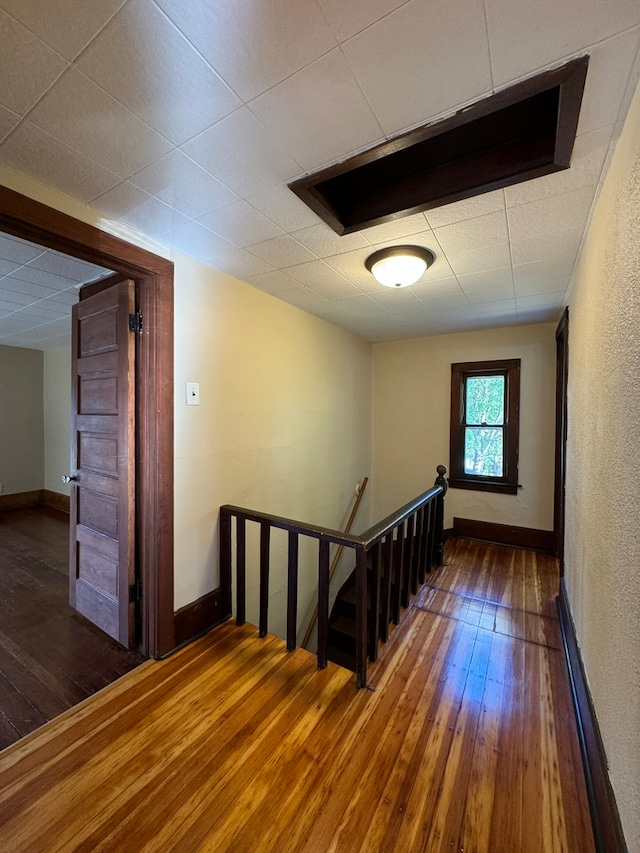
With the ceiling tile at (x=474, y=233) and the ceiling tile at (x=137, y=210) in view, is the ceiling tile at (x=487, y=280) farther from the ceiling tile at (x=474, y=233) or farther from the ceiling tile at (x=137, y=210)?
the ceiling tile at (x=137, y=210)

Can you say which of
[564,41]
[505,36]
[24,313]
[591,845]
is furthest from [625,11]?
[24,313]

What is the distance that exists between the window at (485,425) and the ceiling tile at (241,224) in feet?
9.53

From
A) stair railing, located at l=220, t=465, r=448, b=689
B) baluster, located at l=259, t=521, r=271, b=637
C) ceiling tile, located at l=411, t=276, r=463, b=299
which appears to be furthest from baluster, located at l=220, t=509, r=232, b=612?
ceiling tile, located at l=411, t=276, r=463, b=299

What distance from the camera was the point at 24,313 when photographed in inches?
136

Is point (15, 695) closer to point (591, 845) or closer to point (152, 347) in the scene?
point (152, 347)

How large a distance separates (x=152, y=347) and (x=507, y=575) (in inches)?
131

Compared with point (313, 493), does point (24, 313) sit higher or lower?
higher

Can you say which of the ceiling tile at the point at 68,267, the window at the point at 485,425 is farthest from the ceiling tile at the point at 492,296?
the ceiling tile at the point at 68,267

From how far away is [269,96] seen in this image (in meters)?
1.04

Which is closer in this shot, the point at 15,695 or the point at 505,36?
the point at 505,36

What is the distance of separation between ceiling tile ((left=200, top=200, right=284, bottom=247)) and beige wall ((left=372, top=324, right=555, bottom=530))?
2.84 metres

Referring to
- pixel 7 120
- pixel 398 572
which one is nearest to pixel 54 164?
pixel 7 120

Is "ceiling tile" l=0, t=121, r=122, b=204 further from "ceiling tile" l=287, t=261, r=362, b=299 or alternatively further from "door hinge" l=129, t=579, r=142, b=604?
"door hinge" l=129, t=579, r=142, b=604

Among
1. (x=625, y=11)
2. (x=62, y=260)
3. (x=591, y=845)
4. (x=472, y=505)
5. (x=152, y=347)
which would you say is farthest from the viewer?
(x=472, y=505)
